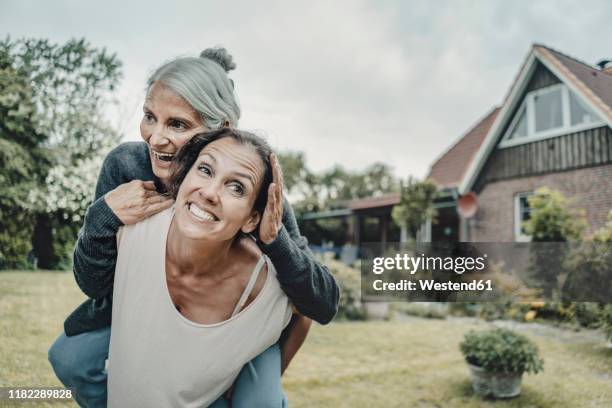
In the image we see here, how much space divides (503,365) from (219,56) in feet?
7.91

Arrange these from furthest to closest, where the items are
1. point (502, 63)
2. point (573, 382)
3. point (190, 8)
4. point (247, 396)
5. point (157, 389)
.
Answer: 1. point (502, 63)
2. point (190, 8)
3. point (573, 382)
4. point (247, 396)
5. point (157, 389)

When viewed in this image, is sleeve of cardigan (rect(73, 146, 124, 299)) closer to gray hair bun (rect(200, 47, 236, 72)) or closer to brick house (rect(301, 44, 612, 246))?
gray hair bun (rect(200, 47, 236, 72))

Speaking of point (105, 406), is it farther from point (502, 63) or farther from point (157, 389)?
point (502, 63)

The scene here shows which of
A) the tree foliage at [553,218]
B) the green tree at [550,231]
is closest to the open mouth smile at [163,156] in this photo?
the green tree at [550,231]

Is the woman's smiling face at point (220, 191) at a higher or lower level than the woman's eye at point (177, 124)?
lower

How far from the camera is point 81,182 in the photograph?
8.39 feet

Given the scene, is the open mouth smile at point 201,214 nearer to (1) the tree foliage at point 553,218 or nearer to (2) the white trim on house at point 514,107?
(2) the white trim on house at point 514,107

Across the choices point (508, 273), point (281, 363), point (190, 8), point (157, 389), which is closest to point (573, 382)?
point (508, 273)

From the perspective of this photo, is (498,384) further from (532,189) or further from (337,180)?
(337,180)

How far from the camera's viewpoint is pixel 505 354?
2.89 metres

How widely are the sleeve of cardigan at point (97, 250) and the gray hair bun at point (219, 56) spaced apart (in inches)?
29.9

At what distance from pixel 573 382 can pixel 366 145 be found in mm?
2764

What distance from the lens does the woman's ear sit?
57.9 inches

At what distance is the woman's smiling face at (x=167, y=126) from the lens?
1.58 m
